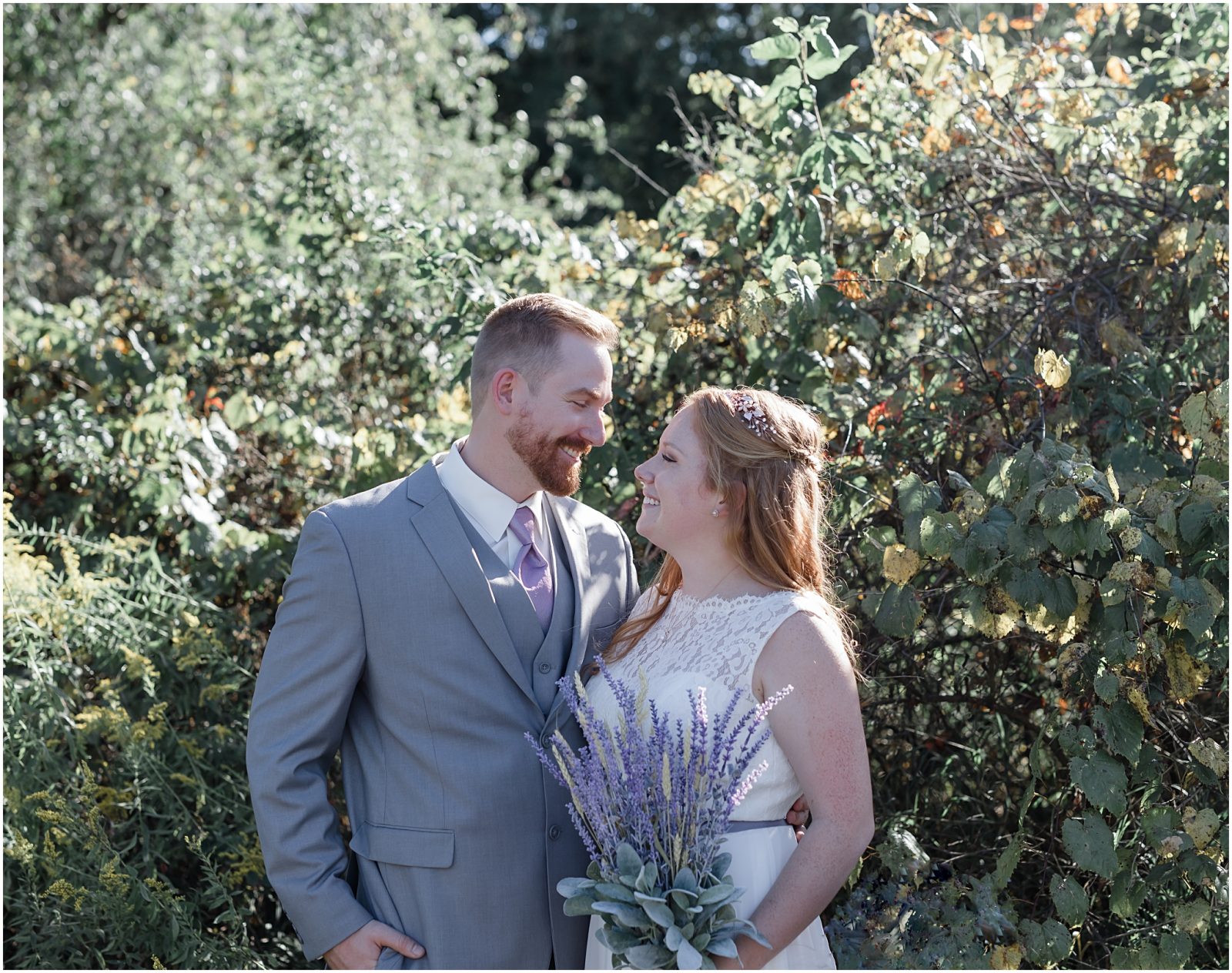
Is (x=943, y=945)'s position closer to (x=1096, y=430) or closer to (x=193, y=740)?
(x=1096, y=430)

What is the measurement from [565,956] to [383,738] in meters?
0.59

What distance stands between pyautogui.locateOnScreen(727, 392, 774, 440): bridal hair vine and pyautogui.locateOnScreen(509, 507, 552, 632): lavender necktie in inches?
20.8

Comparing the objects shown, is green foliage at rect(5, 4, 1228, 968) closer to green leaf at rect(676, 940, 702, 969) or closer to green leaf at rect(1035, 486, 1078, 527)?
green leaf at rect(1035, 486, 1078, 527)

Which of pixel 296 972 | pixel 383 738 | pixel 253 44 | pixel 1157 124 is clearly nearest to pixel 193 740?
pixel 296 972

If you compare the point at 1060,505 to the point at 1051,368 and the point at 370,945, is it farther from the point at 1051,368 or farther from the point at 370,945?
the point at 370,945

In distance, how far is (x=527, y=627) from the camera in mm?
2498

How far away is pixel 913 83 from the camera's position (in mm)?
4414

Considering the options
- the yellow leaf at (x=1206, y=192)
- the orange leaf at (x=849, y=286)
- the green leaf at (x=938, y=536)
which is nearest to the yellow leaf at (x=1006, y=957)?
the green leaf at (x=938, y=536)

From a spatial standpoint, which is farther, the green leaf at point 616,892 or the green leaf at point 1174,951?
the green leaf at point 1174,951

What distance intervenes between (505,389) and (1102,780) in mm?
1532

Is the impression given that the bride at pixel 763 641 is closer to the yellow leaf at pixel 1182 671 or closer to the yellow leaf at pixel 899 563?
the yellow leaf at pixel 899 563

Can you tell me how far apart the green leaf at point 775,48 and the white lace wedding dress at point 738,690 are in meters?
1.55

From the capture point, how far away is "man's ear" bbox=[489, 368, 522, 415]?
2588 mm

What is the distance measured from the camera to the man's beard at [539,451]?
2570 mm
